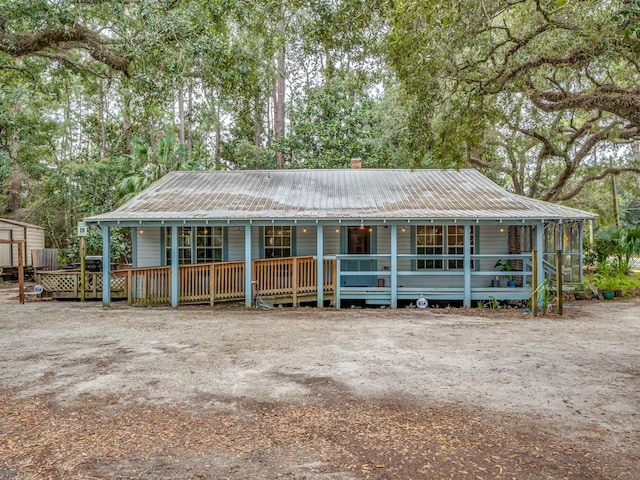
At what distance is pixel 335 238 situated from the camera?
13727 millimetres

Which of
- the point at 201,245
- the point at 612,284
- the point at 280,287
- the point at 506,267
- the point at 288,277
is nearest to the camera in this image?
the point at 280,287

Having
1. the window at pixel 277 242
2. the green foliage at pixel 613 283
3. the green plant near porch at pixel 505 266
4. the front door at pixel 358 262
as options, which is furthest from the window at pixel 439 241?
the green foliage at pixel 613 283

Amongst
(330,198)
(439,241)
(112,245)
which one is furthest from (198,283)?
(112,245)

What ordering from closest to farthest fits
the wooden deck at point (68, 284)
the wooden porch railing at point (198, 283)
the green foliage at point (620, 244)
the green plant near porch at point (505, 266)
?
the wooden porch railing at point (198, 283)
the green plant near porch at point (505, 266)
the wooden deck at point (68, 284)
the green foliage at point (620, 244)

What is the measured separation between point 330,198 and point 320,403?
9181 millimetres

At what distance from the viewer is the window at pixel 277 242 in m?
13.7

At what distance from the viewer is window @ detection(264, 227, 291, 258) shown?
1371 centimetres

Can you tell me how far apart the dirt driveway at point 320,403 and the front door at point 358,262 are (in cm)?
452

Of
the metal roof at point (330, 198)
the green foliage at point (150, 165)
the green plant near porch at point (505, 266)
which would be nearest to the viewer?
the metal roof at point (330, 198)

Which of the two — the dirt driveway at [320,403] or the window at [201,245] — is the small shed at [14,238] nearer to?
the window at [201,245]

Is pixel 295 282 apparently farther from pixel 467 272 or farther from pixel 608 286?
pixel 608 286

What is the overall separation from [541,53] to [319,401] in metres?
8.21

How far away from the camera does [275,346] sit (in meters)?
7.41

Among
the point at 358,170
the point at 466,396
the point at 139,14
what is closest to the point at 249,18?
the point at 139,14
